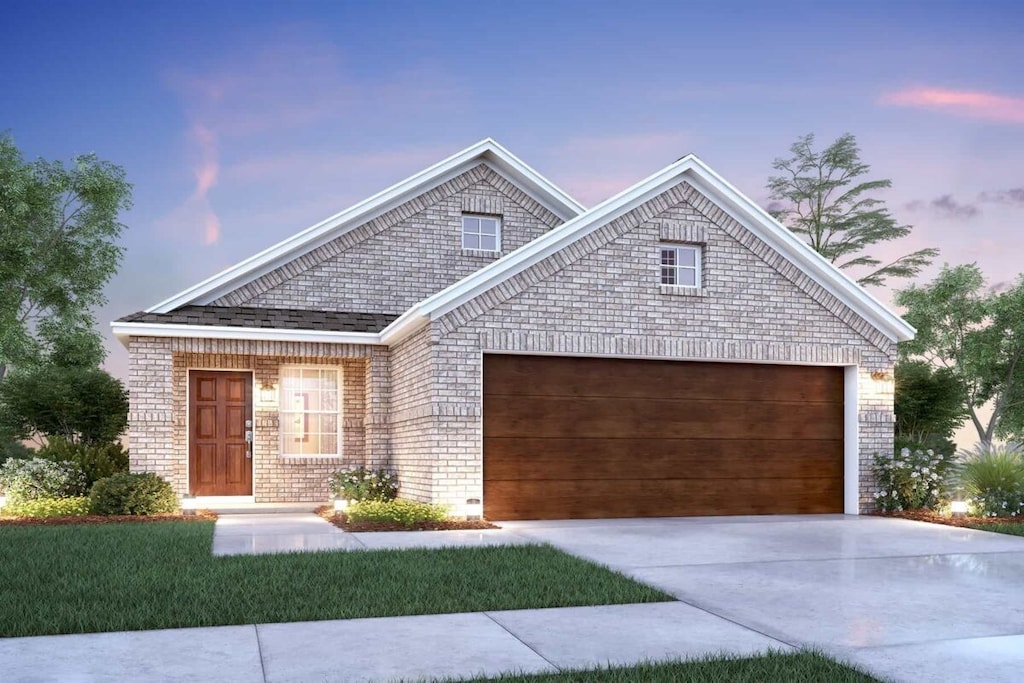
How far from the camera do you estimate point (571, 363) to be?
1449cm

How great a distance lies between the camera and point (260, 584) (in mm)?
7938

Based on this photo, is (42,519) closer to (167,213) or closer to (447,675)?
(447,675)

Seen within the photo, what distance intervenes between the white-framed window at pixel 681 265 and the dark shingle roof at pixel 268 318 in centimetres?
514

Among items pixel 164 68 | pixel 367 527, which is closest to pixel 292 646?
pixel 367 527

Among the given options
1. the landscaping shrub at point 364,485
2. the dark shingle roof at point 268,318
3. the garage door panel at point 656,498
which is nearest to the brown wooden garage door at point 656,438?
the garage door panel at point 656,498

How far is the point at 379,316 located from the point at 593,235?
4.79 metres

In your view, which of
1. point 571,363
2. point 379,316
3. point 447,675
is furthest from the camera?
point 379,316

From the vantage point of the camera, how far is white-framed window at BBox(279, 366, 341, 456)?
17250 mm

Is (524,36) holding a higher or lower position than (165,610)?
higher

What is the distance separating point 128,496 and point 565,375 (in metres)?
6.94

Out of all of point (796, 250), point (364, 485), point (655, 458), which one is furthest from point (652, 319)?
point (364, 485)

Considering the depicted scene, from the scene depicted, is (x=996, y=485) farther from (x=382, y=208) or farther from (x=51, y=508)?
(x=51, y=508)

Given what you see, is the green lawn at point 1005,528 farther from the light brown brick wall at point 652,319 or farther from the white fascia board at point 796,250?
the white fascia board at point 796,250

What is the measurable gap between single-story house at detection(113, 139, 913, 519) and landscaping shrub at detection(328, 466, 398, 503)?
1.23 ft
